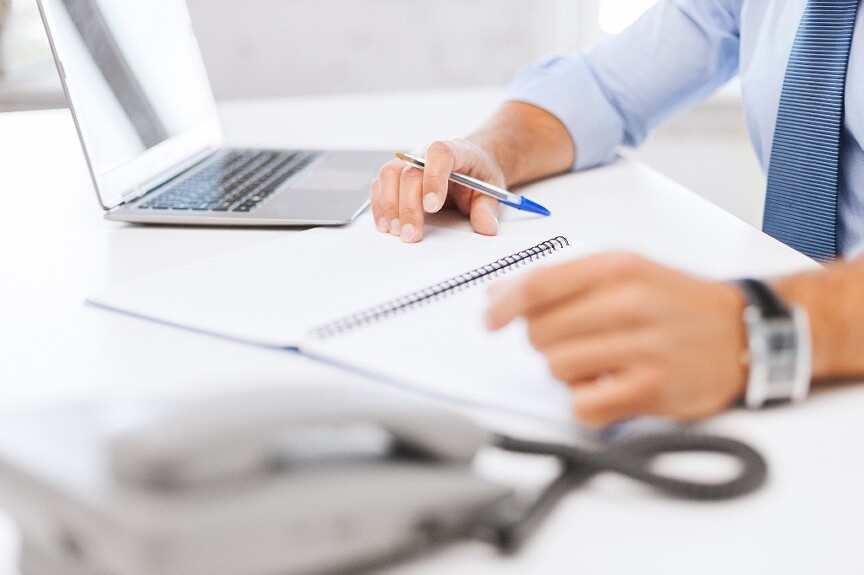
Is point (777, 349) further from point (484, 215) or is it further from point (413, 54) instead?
point (413, 54)

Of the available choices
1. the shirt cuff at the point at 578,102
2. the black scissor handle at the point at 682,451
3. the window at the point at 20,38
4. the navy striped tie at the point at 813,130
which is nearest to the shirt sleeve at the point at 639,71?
the shirt cuff at the point at 578,102

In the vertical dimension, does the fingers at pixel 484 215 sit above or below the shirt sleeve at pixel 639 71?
below

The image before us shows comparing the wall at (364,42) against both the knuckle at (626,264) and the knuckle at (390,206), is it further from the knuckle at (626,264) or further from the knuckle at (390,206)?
the knuckle at (626,264)

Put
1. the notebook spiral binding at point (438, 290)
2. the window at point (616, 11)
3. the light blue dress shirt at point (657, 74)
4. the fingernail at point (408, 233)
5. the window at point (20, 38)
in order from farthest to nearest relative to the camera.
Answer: the window at point (616, 11), the window at point (20, 38), the light blue dress shirt at point (657, 74), the fingernail at point (408, 233), the notebook spiral binding at point (438, 290)

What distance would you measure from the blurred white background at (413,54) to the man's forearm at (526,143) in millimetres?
1135

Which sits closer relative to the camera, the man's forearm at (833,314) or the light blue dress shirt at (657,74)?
the man's forearm at (833,314)

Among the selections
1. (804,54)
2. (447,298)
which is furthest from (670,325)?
(804,54)

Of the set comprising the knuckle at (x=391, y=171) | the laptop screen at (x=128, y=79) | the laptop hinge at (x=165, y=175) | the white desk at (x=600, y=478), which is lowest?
the white desk at (x=600, y=478)

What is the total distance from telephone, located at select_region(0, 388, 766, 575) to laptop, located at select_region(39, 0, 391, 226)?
46 cm

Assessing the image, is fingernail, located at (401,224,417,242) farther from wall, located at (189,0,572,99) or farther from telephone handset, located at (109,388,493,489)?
wall, located at (189,0,572,99)

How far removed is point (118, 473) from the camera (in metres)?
0.30

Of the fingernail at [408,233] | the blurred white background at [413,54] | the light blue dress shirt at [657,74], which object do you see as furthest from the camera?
the blurred white background at [413,54]

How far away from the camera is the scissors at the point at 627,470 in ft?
1.15

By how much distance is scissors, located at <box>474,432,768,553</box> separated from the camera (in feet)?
1.15
